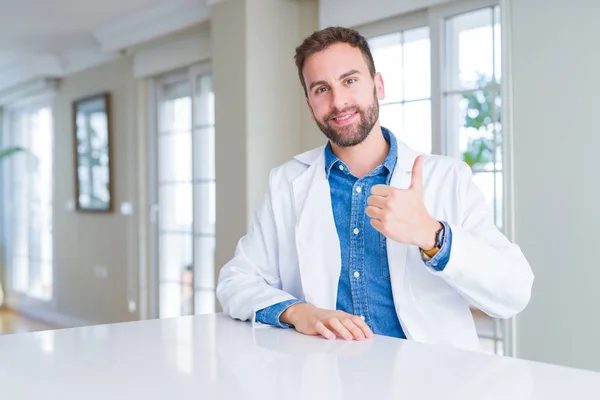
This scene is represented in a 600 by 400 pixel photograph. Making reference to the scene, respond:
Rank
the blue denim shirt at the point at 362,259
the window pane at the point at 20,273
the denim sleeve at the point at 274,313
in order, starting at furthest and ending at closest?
the window pane at the point at 20,273
the blue denim shirt at the point at 362,259
the denim sleeve at the point at 274,313

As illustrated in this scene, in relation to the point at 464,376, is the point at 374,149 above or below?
above

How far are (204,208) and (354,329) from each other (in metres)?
3.89

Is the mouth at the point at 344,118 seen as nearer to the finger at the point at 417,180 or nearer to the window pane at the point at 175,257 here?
the finger at the point at 417,180

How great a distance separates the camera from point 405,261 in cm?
150

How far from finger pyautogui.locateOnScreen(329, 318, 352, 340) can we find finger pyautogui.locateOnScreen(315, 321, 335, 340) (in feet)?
0.04

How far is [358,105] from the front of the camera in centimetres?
162

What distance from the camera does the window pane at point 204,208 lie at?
505cm

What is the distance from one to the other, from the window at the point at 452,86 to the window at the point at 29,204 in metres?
4.62

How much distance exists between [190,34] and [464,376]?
14.5ft

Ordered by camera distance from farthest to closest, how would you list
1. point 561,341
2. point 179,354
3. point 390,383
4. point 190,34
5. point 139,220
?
point 139,220 → point 190,34 → point 561,341 → point 179,354 → point 390,383

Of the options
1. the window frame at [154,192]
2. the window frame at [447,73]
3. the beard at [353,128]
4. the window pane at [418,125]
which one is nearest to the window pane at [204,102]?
A: the window frame at [154,192]

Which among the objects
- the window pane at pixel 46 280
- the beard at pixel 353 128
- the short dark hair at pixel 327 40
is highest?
the short dark hair at pixel 327 40

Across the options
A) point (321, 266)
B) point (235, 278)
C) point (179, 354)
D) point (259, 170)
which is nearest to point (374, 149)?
point (321, 266)

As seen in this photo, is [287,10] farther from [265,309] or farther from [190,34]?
[265,309]
